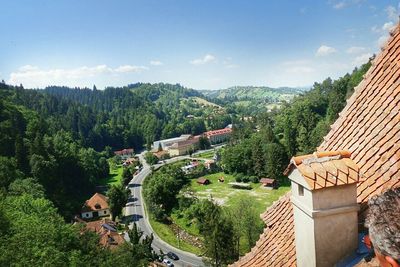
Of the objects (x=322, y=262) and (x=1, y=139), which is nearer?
(x=322, y=262)

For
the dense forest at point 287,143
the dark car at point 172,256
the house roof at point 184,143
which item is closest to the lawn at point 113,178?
the house roof at point 184,143

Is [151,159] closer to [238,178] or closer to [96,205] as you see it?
[238,178]

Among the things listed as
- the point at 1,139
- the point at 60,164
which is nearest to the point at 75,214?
the point at 60,164

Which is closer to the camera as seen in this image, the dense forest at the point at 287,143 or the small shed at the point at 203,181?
the dense forest at the point at 287,143

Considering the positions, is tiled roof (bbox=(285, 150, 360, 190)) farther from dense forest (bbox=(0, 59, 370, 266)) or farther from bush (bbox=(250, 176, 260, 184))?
bush (bbox=(250, 176, 260, 184))

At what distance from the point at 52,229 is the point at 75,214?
43.7 meters

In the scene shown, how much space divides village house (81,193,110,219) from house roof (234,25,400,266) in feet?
205

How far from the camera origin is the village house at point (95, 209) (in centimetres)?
6331

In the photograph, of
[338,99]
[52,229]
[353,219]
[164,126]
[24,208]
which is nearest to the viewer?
[353,219]

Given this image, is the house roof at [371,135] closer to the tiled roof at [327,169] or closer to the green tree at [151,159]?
the tiled roof at [327,169]

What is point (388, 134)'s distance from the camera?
432 centimetres

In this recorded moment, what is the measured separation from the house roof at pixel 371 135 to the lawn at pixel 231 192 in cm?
5293

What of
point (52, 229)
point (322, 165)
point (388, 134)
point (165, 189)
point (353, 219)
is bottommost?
point (165, 189)

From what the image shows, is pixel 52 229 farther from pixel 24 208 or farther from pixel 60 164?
pixel 60 164
